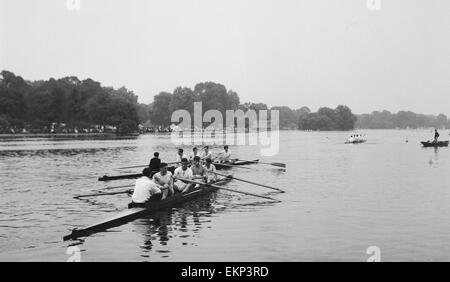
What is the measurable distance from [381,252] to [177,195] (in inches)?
325

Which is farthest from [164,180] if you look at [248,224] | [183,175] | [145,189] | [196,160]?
[196,160]

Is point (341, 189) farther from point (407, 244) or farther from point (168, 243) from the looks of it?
point (168, 243)

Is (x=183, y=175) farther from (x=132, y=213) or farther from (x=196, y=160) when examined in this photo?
(x=132, y=213)

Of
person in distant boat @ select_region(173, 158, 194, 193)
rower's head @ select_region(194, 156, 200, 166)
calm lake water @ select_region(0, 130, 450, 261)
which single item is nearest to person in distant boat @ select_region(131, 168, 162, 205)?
calm lake water @ select_region(0, 130, 450, 261)

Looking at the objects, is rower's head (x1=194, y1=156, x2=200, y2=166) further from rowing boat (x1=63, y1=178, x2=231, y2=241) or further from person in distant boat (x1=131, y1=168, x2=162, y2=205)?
person in distant boat (x1=131, y1=168, x2=162, y2=205)

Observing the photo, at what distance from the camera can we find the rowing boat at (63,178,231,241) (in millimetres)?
13781

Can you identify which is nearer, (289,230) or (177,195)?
(289,230)

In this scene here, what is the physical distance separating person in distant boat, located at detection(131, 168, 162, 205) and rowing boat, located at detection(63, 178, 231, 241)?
0.24 metres

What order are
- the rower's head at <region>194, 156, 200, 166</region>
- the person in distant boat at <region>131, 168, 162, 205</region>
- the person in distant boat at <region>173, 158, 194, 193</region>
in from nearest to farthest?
the person in distant boat at <region>131, 168, 162, 205</region>
the person in distant boat at <region>173, 158, 194, 193</region>
the rower's head at <region>194, 156, 200, 166</region>

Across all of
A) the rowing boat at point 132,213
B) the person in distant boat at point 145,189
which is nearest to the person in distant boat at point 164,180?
the rowing boat at point 132,213

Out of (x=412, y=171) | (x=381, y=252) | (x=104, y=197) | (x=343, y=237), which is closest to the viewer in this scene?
(x=381, y=252)

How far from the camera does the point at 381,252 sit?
42.0 feet
